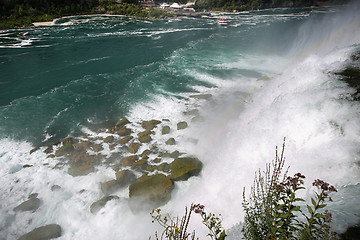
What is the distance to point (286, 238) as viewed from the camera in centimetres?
291

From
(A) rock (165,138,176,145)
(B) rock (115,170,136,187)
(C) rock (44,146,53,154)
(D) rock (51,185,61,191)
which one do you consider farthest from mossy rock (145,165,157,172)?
(C) rock (44,146,53,154)

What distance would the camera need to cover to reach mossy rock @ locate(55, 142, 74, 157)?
40.4ft

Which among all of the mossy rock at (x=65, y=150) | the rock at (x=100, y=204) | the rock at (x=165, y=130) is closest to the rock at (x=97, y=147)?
the mossy rock at (x=65, y=150)

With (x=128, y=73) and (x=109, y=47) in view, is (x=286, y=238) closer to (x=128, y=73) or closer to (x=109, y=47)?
(x=128, y=73)

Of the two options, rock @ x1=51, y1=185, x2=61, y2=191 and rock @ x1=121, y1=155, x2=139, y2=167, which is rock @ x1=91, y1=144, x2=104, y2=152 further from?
rock @ x1=51, y1=185, x2=61, y2=191

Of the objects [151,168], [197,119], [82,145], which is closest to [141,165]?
[151,168]

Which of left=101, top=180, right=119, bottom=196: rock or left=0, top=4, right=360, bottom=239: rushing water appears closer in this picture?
left=0, top=4, right=360, bottom=239: rushing water

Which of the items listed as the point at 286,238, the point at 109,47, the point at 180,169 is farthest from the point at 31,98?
the point at 286,238

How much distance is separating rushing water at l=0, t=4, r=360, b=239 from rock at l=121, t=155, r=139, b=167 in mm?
870

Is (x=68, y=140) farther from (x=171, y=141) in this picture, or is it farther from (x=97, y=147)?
(x=171, y=141)

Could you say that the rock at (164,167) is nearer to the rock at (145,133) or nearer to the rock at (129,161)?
the rock at (129,161)

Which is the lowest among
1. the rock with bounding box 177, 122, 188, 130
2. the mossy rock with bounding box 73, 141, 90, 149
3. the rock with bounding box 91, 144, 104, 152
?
the mossy rock with bounding box 73, 141, 90, 149

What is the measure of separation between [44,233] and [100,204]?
89.0 inches

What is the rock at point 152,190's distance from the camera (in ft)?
29.2
